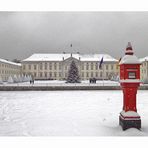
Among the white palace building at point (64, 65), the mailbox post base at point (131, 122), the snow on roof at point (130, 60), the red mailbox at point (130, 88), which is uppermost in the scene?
the white palace building at point (64, 65)

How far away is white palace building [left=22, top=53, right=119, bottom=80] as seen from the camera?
248 feet

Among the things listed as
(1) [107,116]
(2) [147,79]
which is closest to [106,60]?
(2) [147,79]

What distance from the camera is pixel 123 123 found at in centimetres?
638

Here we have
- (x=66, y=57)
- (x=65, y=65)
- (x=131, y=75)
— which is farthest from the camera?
(x=66, y=57)

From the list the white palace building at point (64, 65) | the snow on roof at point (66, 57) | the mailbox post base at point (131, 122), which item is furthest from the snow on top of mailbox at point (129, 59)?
the snow on roof at point (66, 57)

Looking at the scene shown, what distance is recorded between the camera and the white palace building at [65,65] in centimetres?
7550

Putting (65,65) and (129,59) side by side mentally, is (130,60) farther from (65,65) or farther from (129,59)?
(65,65)

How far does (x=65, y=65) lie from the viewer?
7681cm

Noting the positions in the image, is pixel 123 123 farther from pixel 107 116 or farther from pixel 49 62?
pixel 49 62

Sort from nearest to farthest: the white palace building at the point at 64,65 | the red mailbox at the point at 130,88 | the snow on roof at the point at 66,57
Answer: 1. the red mailbox at the point at 130,88
2. the white palace building at the point at 64,65
3. the snow on roof at the point at 66,57

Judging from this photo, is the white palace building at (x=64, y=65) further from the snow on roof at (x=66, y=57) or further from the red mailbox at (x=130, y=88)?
the red mailbox at (x=130, y=88)

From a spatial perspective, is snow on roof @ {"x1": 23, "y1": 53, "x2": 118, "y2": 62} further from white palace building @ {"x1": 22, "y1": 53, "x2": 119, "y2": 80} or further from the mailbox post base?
the mailbox post base

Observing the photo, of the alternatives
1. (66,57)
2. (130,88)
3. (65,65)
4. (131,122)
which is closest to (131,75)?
(130,88)
